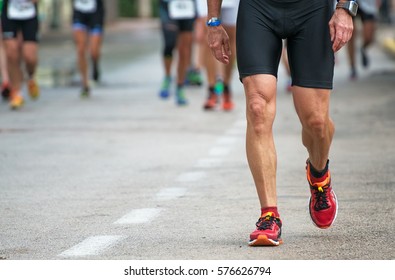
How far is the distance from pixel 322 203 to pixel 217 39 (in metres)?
1.07

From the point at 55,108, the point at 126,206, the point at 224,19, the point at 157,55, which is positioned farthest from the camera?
the point at 157,55

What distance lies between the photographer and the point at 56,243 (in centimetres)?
724

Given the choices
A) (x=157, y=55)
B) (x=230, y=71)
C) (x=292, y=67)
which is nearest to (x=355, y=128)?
(x=230, y=71)

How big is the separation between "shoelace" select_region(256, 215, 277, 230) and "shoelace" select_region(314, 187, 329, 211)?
448mm

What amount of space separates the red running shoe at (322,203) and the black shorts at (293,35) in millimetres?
624

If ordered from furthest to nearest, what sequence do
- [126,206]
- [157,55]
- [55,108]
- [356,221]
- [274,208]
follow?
[157,55] → [55,108] → [126,206] → [356,221] → [274,208]

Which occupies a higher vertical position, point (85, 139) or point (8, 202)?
point (8, 202)

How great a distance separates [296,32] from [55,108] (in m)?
10.3

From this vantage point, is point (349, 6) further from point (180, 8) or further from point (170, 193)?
point (180, 8)

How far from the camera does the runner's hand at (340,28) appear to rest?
7.21m

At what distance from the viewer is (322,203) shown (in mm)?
7516

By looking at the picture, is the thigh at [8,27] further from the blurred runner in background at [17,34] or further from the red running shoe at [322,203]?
the red running shoe at [322,203]

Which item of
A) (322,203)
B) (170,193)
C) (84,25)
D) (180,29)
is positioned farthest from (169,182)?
(84,25)

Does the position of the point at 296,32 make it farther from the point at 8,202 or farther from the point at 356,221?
the point at 8,202
